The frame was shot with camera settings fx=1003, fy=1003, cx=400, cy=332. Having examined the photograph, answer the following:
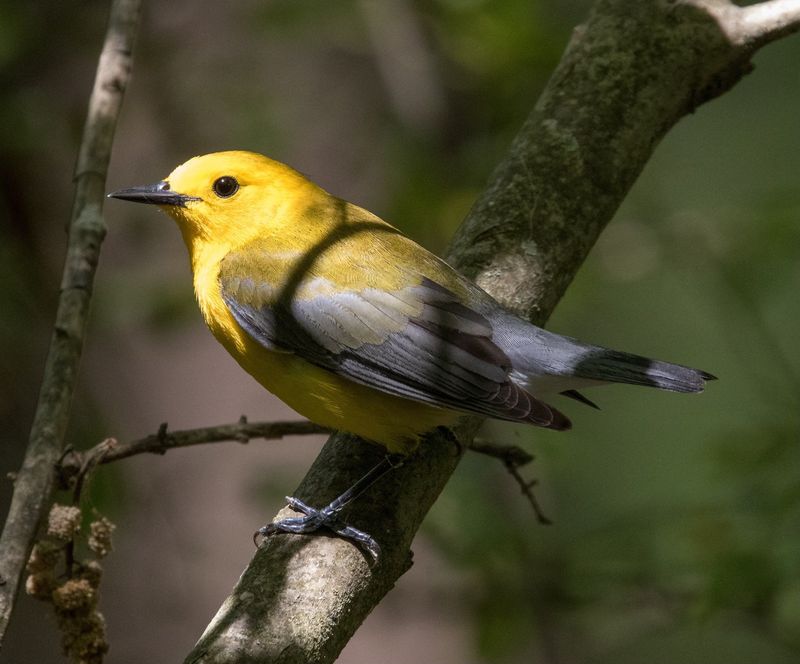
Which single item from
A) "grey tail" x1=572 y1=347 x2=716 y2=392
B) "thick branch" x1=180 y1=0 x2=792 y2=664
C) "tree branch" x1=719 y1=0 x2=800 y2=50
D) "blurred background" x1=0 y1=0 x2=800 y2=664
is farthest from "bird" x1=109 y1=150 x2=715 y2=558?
"tree branch" x1=719 y1=0 x2=800 y2=50

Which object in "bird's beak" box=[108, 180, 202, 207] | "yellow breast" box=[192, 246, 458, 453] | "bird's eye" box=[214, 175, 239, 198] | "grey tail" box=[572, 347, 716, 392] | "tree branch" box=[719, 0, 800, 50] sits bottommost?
"yellow breast" box=[192, 246, 458, 453]

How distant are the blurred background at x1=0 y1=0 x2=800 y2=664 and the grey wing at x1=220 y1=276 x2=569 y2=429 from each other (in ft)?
3.62

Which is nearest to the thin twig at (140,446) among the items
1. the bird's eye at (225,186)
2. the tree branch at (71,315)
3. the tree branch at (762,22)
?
the tree branch at (71,315)

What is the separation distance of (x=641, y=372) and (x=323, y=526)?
1.06 meters

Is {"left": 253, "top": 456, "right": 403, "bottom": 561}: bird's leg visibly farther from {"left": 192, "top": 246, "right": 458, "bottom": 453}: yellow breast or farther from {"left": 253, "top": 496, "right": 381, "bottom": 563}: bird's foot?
{"left": 192, "top": 246, "right": 458, "bottom": 453}: yellow breast

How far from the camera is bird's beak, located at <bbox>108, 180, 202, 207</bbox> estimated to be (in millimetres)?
3709

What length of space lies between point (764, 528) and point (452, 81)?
3.57 m

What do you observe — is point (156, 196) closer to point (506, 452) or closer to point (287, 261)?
point (287, 261)

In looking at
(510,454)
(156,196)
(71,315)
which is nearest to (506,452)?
(510,454)

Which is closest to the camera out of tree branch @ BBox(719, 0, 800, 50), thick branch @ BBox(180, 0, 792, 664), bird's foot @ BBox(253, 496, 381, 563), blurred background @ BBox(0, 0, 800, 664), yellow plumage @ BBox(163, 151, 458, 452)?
bird's foot @ BBox(253, 496, 381, 563)

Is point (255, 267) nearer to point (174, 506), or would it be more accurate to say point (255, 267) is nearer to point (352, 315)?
point (352, 315)

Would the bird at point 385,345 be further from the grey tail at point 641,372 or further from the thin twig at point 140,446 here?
the thin twig at point 140,446

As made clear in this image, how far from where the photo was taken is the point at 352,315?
3217 millimetres

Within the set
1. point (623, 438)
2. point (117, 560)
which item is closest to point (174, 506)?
point (117, 560)
